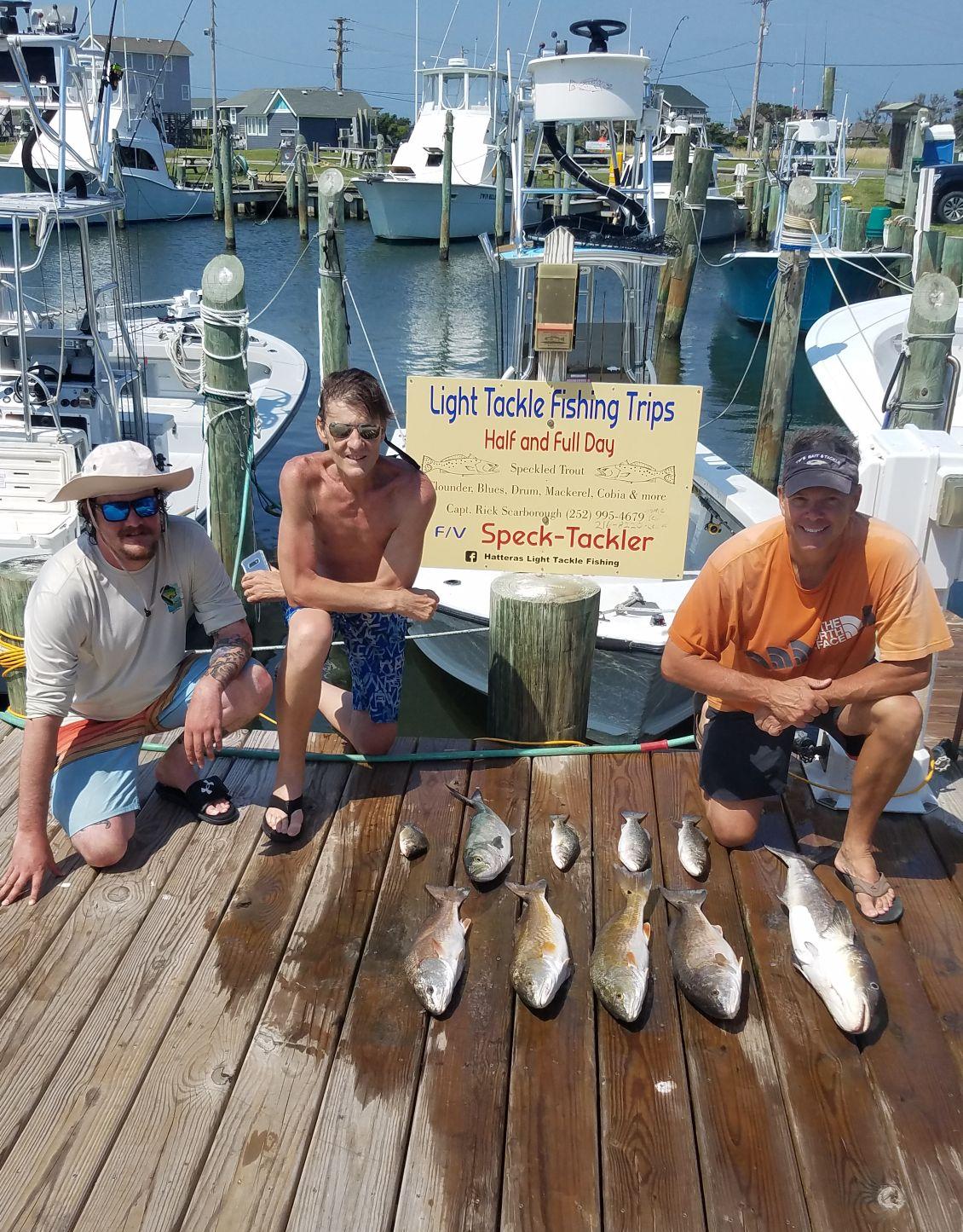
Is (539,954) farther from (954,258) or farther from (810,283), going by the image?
(810,283)

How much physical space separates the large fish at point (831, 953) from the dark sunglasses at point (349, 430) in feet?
5.93

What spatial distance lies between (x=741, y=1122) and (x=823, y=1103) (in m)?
0.21

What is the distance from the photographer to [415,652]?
24.8 ft

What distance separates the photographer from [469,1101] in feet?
7.62

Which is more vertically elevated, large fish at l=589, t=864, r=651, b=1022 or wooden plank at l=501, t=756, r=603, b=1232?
large fish at l=589, t=864, r=651, b=1022

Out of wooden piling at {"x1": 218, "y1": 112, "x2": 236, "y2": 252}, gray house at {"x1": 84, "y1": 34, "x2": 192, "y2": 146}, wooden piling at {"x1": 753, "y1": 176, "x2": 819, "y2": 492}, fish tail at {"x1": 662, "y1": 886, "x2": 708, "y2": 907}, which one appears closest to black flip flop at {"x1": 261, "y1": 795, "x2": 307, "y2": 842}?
fish tail at {"x1": 662, "y1": 886, "x2": 708, "y2": 907}

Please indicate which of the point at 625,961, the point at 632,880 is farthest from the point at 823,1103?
the point at 632,880

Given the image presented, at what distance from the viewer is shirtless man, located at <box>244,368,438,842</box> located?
10.7 ft

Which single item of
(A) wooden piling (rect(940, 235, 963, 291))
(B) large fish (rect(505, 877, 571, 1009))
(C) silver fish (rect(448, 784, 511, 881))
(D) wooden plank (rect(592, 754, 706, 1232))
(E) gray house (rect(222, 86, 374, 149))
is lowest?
(D) wooden plank (rect(592, 754, 706, 1232))

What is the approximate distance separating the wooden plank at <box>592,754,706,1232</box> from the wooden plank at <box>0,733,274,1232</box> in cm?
106

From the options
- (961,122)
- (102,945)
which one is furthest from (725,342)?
(961,122)

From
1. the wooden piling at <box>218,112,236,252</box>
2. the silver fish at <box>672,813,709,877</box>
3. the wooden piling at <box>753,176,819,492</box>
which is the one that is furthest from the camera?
the wooden piling at <box>218,112,236,252</box>

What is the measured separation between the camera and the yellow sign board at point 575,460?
14.6 feet

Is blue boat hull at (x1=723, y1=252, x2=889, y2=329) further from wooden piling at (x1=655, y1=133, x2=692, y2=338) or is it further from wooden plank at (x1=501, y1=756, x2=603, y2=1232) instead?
wooden plank at (x1=501, y1=756, x2=603, y2=1232)
